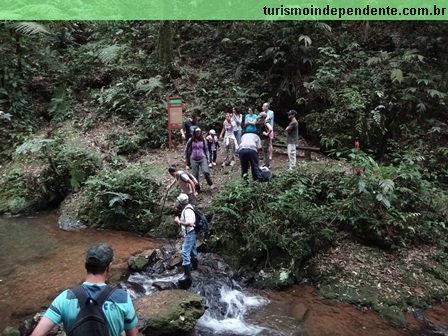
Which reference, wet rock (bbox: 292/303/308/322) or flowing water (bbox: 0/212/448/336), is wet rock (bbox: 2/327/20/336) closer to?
flowing water (bbox: 0/212/448/336)

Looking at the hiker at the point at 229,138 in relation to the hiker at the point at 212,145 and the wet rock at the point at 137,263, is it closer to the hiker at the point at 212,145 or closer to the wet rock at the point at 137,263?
the hiker at the point at 212,145

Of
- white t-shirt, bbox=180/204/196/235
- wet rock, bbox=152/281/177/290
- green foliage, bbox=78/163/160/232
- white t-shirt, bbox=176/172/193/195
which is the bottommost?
wet rock, bbox=152/281/177/290

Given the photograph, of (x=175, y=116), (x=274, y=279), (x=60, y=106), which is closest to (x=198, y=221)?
(x=274, y=279)

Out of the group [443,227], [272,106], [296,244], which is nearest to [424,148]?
[443,227]

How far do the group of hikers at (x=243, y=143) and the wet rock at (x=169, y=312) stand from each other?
12.5 feet

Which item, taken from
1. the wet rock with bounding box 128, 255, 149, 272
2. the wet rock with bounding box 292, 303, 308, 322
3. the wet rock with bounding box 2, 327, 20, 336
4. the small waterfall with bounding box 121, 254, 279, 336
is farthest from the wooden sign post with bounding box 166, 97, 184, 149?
the wet rock with bounding box 2, 327, 20, 336

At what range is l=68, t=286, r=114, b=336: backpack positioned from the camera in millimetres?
2574

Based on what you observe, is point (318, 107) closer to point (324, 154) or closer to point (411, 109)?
point (324, 154)

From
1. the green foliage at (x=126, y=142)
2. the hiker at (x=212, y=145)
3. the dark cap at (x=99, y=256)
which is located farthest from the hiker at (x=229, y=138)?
the dark cap at (x=99, y=256)

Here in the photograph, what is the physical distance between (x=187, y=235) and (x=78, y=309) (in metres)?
4.62

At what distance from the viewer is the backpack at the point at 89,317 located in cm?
257

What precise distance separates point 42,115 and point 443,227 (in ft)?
45.3

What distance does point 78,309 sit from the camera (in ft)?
8.62

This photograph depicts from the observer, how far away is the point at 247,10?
58.1 feet
